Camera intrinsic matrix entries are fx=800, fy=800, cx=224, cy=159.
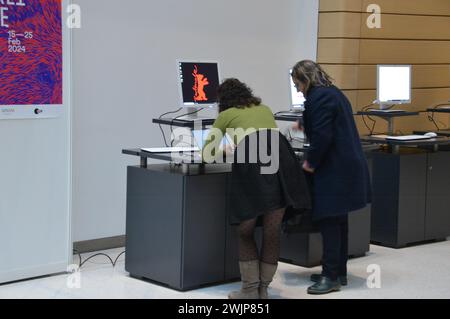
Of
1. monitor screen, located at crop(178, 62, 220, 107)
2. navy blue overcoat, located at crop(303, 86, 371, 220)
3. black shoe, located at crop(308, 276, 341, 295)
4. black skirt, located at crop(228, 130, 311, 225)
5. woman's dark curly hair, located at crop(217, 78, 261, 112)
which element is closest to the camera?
black skirt, located at crop(228, 130, 311, 225)

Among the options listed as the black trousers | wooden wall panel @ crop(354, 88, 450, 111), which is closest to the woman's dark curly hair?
the black trousers

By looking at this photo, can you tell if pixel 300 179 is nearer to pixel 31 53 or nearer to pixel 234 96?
pixel 234 96

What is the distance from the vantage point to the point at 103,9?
225 inches

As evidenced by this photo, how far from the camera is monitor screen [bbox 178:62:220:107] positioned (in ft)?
17.5

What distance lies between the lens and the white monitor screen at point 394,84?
6.90 meters

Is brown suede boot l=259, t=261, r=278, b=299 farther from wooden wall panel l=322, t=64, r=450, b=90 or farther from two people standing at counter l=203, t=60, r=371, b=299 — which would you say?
wooden wall panel l=322, t=64, r=450, b=90

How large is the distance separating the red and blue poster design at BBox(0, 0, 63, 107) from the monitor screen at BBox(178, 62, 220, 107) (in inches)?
32.1

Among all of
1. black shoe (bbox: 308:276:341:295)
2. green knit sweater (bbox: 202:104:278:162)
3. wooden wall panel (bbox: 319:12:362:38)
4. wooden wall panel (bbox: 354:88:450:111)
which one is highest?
wooden wall panel (bbox: 319:12:362:38)

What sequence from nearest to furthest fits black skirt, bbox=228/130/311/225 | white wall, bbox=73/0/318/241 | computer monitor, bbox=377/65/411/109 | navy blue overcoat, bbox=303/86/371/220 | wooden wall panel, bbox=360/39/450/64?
black skirt, bbox=228/130/311/225, navy blue overcoat, bbox=303/86/371/220, white wall, bbox=73/0/318/241, computer monitor, bbox=377/65/411/109, wooden wall panel, bbox=360/39/450/64

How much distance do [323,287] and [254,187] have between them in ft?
2.96

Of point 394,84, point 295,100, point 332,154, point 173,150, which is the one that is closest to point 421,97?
point 394,84
